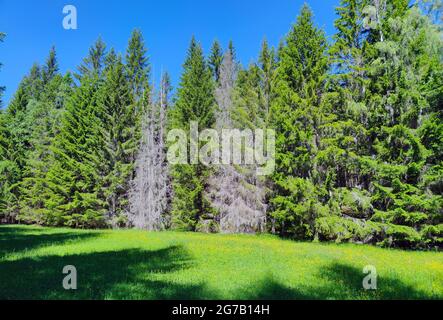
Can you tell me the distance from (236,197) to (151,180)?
9464 mm

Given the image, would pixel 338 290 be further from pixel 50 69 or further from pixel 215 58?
pixel 50 69

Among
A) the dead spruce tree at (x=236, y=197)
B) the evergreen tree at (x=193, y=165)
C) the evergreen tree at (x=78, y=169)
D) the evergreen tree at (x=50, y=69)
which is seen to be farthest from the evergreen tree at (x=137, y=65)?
the evergreen tree at (x=50, y=69)

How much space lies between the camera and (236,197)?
27.3 m

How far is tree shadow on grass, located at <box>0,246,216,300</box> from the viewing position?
672 centimetres

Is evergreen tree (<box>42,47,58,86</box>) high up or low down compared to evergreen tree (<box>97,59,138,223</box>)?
up

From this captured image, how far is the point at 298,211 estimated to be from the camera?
20.3m

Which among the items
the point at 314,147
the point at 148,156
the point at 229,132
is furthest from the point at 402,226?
the point at 148,156

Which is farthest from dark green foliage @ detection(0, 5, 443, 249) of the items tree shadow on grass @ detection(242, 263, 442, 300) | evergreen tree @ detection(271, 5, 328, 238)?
tree shadow on grass @ detection(242, 263, 442, 300)

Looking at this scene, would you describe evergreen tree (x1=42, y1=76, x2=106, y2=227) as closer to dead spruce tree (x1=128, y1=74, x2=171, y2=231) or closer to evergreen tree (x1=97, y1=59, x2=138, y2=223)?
evergreen tree (x1=97, y1=59, x2=138, y2=223)

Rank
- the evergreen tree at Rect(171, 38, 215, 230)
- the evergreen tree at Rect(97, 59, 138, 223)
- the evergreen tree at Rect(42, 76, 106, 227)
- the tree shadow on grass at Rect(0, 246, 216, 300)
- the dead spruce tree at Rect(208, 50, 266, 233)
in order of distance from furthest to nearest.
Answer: the evergreen tree at Rect(97, 59, 138, 223)
the evergreen tree at Rect(42, 76, 106, 227)
the evergreen tree at Rect(171, 38, 215, 230)
the dead spruce tree at Rect(208, 50, 266, 233)
the tree shadow on grass at Rect(0, 246, 216, 300)

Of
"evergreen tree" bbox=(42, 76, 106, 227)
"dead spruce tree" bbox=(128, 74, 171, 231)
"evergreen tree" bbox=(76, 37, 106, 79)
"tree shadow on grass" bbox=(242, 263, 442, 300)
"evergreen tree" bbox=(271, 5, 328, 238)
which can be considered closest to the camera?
"tree shadow on grass" bbox=(242, 263, 442, 300)

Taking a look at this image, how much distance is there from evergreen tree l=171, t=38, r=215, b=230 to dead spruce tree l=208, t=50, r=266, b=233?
1347 mm

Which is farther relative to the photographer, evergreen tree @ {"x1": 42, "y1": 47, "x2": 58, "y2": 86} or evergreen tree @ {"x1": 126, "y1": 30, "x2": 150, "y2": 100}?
evergreen tree @ {"x1": 42, "y1": 47, "x2": 58, "y2": 86}

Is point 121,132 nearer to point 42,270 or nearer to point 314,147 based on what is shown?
point 314,147
